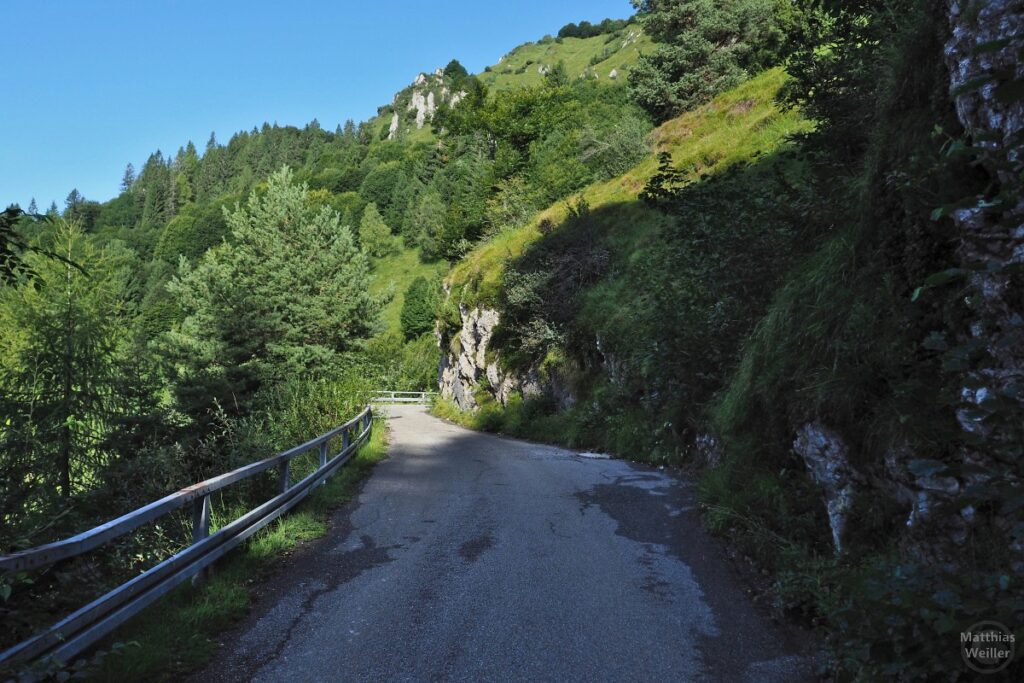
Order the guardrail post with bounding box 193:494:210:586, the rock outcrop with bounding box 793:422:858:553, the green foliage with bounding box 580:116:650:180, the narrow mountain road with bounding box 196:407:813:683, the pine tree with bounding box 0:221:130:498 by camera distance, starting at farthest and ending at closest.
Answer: the green foliage with bounding box 580:116:650:180 < the pine tree with bounding box 0:221:130:498 < the guardrail post with bounding box 193:494:210:586 < the rock outcrop with bounding box 793:422:858:553 < the narrow mountain road with bounding box 196:407:813:683

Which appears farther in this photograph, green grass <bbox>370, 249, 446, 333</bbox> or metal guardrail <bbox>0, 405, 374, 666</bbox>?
green grass <bbox>370, 249, 446, 333</bbox>

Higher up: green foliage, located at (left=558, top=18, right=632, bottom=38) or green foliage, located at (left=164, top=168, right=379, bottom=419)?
green foliage, located at (left=558, top=18, right=632, bottom=38)

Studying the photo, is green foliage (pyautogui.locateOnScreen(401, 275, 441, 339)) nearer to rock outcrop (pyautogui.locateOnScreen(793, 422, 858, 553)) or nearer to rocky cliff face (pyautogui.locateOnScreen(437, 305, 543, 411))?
rocky cliff face (pyautogui.locateOnScreen(437, 305, 543, 411))

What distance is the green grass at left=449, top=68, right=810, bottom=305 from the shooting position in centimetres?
2184

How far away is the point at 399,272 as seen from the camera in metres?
78.8

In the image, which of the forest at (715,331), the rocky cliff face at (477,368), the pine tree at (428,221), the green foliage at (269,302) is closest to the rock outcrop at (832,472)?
the forest at (715,331)

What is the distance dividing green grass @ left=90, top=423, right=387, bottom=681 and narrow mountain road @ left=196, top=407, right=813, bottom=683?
182 mm

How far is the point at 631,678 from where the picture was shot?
3732 millimetres

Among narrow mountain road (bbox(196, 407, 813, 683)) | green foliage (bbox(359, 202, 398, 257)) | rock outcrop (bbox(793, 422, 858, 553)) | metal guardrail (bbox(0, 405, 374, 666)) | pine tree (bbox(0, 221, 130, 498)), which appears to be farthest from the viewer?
green foliage (bbox(359, 202, 398, 257))

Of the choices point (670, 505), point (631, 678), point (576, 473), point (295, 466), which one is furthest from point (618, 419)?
point (631, 678)

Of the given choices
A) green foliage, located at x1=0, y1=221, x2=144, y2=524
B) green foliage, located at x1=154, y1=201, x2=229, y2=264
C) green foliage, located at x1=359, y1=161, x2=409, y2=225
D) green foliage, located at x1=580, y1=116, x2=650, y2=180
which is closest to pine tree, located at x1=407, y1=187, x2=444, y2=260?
green foliage, located at x1=359, y1=161, x2=409, y2=225

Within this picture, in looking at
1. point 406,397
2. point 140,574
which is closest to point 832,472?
point 140,574

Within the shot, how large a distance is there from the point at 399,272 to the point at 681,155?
57386mm

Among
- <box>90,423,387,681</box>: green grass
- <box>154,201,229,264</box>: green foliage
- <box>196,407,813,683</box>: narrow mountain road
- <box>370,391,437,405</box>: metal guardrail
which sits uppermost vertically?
<box>154,201,229,264</box>: green foliage
